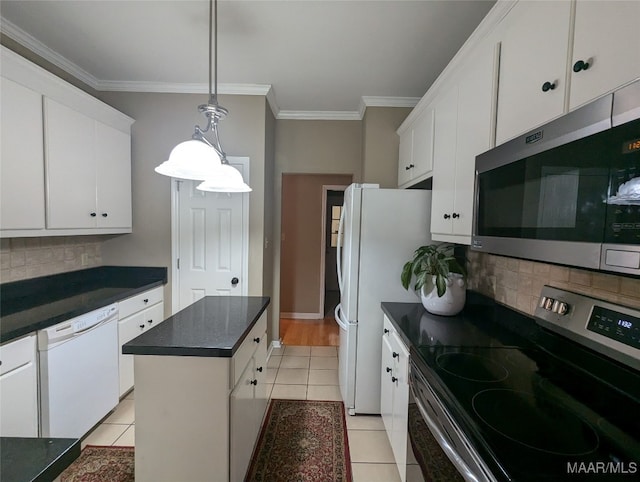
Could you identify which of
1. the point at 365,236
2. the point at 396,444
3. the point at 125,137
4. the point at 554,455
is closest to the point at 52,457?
the point at 554,455

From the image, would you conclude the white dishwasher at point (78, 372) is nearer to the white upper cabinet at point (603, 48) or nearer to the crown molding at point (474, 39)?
the white upper cabinet at point (603, 48)

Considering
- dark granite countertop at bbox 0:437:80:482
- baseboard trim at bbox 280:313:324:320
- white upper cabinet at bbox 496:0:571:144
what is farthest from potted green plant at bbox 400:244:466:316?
baseboard trim at bbox 280:313:324:320

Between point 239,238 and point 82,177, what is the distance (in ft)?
4.28

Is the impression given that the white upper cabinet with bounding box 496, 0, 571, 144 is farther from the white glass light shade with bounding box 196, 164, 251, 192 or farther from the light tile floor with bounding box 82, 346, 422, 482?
the light tile floor with bounding box 82, 346, 422, 482

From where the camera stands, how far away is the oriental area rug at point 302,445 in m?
1.67

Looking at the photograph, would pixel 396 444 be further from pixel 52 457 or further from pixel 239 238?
pixel 239 238

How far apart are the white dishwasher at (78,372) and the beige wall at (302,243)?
8.97 feet

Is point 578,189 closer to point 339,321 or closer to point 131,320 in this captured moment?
point 339,321

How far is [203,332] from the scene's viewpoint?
4.67ft

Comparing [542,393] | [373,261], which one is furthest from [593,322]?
[373,261]

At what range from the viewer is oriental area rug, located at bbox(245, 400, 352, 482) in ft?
5.47

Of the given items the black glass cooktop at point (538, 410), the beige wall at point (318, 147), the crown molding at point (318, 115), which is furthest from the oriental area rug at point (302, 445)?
the crown molding at point (318, 115)

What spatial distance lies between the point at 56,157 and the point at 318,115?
2392 mm

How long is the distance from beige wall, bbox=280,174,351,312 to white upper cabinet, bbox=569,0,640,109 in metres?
3.67
